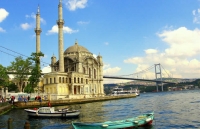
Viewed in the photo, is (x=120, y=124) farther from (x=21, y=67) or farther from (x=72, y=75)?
(x=72, y=75)

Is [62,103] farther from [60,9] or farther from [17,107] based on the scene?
[60,9]

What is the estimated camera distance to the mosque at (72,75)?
51.3 meters

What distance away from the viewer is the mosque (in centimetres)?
5131

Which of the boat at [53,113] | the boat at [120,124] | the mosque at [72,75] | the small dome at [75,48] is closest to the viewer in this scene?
the boat at [120,124]

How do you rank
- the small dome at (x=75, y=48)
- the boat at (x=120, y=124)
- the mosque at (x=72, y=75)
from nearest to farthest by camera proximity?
1. the boat at (x=120, y=124)
2. the mosque at (x=72, y=75)
3. the small dome at (x=75, y=48)

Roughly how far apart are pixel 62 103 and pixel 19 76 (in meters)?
13.1

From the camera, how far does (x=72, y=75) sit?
2085 inches

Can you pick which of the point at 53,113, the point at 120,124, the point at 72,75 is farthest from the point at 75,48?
the point at 120,124

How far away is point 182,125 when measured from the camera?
17422mm

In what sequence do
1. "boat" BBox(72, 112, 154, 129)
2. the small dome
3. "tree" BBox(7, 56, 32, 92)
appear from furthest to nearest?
the small dome
"tree" BBox(7, 56, 32, 92)
"boat" BBox(72, 112, 154, 129)

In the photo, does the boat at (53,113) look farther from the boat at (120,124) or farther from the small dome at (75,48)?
the small dome at (75,48)

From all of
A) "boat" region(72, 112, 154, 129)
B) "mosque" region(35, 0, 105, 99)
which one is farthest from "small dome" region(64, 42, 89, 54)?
"boat" region(72, 112, 154, 129)

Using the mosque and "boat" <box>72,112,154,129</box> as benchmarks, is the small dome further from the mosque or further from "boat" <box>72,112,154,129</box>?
"boat" <box>72,112,154,129</box>

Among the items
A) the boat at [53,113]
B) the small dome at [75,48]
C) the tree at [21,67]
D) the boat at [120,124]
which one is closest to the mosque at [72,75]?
the small dome at [75,48]
